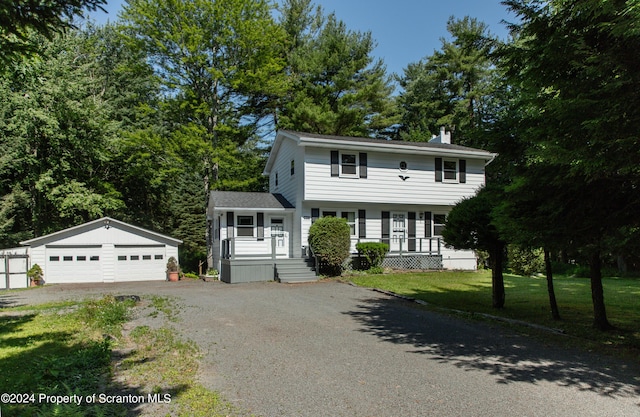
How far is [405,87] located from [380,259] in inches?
1005

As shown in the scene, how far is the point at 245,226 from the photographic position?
2039 centimetres

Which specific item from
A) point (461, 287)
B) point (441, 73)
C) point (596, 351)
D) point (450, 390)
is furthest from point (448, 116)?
point (450, 390)

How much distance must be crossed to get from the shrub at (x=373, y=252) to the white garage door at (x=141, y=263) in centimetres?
1157

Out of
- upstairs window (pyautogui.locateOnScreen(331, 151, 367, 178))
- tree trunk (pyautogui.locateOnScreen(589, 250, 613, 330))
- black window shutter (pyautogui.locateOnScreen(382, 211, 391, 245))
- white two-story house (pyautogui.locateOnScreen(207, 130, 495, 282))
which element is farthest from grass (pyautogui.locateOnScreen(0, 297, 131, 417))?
black window shutter (pyautogui.locateOnScreen(382, 211, 391, 245))

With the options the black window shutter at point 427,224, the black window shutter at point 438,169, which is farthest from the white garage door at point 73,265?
the black window shutter at point 438,169

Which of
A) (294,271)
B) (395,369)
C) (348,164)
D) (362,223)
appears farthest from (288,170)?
Answer: (395,369)

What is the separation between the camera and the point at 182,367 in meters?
5.70

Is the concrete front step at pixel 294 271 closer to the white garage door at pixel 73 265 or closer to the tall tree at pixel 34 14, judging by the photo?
the white garage door at pixel 73 265

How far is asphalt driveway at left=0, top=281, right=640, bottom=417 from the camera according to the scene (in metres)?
4.39

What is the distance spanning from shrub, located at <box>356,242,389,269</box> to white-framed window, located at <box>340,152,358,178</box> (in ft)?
11.2

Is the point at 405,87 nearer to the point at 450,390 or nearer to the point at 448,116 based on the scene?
the point at 448,116

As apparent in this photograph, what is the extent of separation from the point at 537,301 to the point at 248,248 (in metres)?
12.6

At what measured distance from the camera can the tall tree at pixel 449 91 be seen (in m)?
33.4

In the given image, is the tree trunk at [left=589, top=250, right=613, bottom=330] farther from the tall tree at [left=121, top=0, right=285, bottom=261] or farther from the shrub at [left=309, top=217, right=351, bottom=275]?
the tall tree at [left=121, top=0, right=285, bottom=261]
